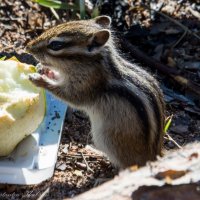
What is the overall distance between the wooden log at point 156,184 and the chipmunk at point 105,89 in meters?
1.45

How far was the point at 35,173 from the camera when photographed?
4.26 meters

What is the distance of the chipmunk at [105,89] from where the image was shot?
4.30 metres

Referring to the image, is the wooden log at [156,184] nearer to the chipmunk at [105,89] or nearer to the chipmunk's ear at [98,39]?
the chipmunk at [105,89]

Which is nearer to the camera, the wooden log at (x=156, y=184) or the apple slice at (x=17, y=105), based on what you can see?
the wooden log at (x=156, y=184)

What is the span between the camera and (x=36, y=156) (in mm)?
4410

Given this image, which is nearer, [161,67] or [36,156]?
[36,156]

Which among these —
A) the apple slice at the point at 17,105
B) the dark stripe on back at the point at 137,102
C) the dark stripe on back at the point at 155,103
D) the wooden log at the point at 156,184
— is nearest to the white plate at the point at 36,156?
the apple slice at the point at 17,105

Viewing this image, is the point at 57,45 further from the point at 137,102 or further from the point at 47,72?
the point at 137,102

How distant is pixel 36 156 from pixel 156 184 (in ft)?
6.08

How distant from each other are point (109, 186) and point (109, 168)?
2027 millimetres

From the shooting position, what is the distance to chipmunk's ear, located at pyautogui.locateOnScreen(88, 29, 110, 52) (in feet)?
14.2

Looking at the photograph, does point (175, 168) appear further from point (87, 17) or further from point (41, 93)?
point (87, 17)

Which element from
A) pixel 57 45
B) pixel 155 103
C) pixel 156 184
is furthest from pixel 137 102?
pixel 156 184

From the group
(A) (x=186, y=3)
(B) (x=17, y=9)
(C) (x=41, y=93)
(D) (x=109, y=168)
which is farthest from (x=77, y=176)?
(A) (x=186, y=3)
